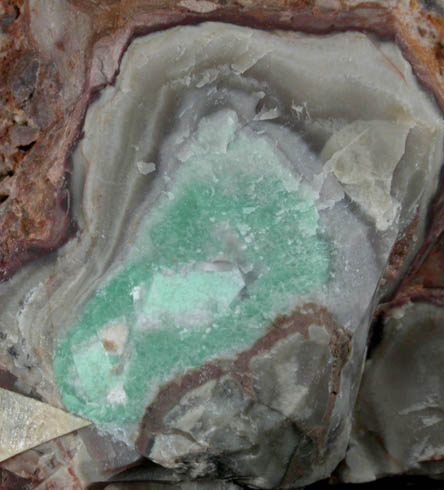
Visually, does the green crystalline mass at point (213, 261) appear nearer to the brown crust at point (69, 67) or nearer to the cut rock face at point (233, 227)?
the cut rock face at point (233, 227)

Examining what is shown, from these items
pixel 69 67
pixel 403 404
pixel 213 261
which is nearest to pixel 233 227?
pixel 213 261

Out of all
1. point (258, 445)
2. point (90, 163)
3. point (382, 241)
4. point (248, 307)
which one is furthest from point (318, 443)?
point (90, 163)

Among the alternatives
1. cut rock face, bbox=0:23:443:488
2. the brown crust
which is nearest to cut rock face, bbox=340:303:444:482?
cut rock face, bbox=0:23:443:488

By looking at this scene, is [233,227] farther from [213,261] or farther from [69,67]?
[69,67]

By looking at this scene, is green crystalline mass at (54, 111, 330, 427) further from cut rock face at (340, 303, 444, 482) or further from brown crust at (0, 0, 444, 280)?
cut rock face at (340, 303, 444, 482)

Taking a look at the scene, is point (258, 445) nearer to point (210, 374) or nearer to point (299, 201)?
point (210, 374)

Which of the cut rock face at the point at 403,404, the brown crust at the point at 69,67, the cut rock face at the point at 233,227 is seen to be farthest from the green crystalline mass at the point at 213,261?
the cut rock face at the point at 403,404
